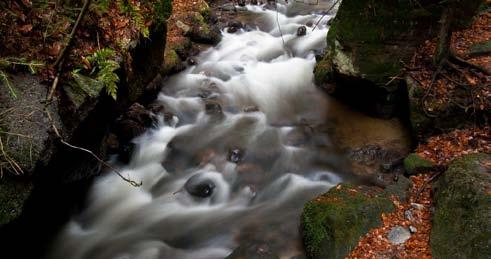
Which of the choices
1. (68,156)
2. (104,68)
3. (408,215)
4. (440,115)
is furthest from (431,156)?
(68,156)

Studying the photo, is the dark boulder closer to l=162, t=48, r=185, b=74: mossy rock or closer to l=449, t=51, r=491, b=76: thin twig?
l=162, t=48, r=185, b=74: mossy rock

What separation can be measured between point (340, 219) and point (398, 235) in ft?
2.29

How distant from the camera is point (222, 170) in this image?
6953 millimetres

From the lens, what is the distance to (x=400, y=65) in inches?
294

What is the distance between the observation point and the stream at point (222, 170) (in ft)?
18.3

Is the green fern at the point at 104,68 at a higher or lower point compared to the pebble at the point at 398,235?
higher

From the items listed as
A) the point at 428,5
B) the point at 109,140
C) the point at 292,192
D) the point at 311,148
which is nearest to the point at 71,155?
the point at 109,140

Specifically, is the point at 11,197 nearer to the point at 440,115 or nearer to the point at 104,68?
the point at 104,68

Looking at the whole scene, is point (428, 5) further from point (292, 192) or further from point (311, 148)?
point (292, 192)

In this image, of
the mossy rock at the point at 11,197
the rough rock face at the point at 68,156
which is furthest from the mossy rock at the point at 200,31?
the mossy rock at the point at 11,197

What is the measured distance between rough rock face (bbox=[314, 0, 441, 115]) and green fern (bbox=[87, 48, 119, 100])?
4.83 meters

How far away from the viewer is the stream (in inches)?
219

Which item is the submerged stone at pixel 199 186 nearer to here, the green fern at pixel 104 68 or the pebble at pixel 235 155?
the pebble at pixel 235 155

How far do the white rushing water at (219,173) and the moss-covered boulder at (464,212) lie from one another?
1.69m
